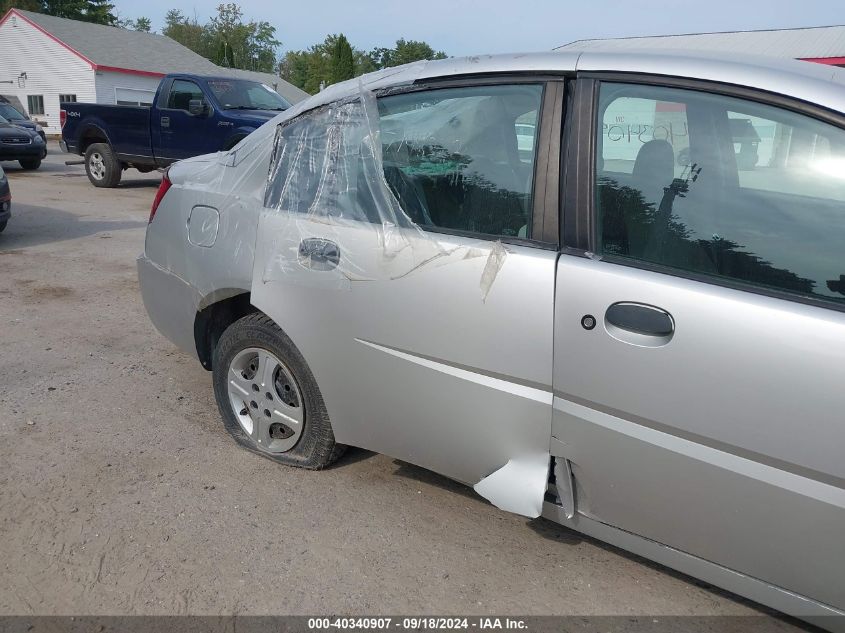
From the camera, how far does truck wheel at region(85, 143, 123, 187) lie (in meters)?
13.7

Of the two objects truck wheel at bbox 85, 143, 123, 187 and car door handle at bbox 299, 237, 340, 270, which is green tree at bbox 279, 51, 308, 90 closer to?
truck wheel at bbox 85, 143, 123, 187

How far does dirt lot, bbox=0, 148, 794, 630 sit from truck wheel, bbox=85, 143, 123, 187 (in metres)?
10.3

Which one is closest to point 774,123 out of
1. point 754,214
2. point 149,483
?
point 754,214

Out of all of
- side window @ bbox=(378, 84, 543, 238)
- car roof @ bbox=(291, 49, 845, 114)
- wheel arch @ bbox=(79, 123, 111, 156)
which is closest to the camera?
car roof @ bbox=(291, 49, 845, 114)

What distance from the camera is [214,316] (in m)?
3.59

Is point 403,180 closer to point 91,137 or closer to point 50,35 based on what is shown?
point 91,137

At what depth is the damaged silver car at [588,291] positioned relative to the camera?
2023 millimetres

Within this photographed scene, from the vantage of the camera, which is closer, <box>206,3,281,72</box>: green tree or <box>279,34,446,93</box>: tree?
<box>279,34,446,93</box>: tree

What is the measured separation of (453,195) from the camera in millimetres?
2695

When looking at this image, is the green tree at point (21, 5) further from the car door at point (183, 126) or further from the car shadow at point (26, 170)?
the car door at point (183, 126)

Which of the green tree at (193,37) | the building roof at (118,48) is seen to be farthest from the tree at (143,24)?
the building roof at (118,48)

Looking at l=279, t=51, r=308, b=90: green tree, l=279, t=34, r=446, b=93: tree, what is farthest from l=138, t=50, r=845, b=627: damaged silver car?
l=279, t=51, r=308, b=90: green tree

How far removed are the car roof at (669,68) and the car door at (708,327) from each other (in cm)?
4

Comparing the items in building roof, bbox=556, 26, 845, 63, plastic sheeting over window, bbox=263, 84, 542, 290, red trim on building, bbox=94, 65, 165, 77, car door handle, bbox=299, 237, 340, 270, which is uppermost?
building roof, bbox=556, 26, 845, 63
